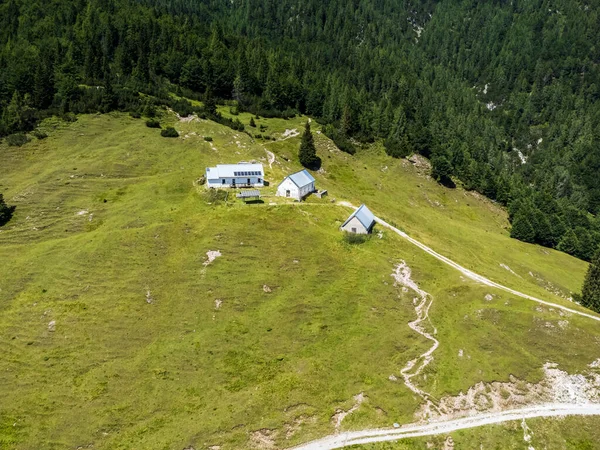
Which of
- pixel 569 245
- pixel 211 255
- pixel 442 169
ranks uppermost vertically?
pixel 211 255

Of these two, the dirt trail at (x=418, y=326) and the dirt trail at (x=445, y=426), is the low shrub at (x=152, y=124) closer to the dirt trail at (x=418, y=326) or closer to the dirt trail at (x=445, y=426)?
the dirt trail at (x=418, y=326)

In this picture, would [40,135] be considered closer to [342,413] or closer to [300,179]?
[300,179]

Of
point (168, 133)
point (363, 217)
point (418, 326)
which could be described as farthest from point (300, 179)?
point (168, 133)

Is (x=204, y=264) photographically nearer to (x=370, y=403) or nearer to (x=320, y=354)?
(x=320, y=354)

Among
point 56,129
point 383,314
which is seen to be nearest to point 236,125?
point 56,129

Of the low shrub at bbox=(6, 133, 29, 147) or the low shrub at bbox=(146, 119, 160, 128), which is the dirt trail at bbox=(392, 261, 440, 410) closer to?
the low shrub at bbox=(146, 119, 160, 128)

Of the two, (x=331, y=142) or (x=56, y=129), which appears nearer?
(x=56, y=129)
